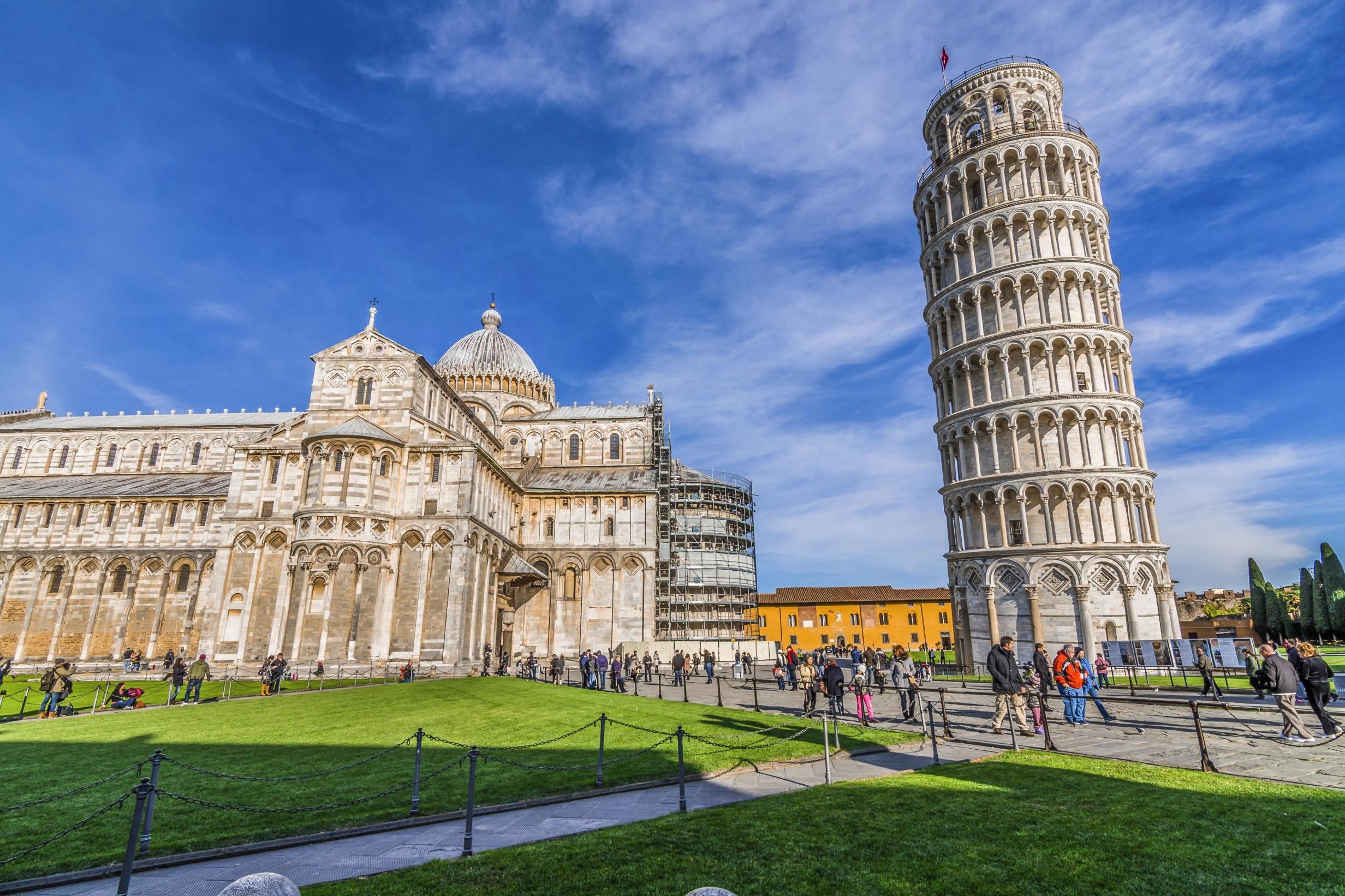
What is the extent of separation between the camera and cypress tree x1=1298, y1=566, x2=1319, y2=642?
50.8 m

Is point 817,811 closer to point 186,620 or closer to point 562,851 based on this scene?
point 562,851

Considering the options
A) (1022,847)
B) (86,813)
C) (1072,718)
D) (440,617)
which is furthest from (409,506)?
(1022,847)

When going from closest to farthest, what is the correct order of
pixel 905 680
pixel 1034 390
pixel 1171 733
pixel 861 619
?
pixel 1171 733 < pixel 905 680 < pixel 1034 390 < pixel 861 619

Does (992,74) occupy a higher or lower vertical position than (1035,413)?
higher

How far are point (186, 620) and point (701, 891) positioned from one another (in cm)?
4730

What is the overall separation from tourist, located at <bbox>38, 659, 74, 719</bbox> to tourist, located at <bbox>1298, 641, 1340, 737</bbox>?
29.6m

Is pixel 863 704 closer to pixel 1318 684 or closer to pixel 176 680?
pixel 1318 684

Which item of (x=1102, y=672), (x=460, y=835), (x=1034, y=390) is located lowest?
(x=460, y=835)

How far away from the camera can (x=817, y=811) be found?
8.34 metres

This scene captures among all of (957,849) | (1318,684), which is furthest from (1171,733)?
(957,849)

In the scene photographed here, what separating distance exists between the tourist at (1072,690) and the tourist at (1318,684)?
3.73m

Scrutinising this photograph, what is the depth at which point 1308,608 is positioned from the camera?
168 ft

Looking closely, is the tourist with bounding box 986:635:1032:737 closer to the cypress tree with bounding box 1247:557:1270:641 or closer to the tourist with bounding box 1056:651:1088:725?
the tourist with bounding box 1056:651:1088:725

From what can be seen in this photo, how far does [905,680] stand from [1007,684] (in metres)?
5.89
